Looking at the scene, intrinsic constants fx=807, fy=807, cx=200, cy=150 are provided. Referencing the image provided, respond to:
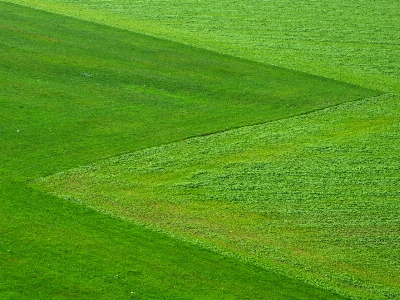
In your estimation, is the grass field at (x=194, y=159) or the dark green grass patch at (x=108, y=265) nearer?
the dark green grass patch at (x=108, y=265)

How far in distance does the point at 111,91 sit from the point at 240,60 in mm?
6977

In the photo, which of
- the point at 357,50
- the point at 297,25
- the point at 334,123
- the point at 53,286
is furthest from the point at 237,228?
the point at 297,25

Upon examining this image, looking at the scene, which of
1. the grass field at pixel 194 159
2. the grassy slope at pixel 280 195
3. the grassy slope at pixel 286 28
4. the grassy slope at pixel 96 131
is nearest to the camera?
the grassy slope at pixel 96 131

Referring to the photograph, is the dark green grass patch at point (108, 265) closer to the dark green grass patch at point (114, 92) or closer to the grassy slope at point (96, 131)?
the grassy slope at point (96, 131)

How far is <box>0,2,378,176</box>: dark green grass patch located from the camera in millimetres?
22656

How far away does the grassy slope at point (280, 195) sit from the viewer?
17.3 metres

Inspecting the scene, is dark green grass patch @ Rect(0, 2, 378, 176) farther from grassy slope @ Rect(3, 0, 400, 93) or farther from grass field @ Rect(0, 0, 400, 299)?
grassy slope @ Rect(3, 0, 400, 93)

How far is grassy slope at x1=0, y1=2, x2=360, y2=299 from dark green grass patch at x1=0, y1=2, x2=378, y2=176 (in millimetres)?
53

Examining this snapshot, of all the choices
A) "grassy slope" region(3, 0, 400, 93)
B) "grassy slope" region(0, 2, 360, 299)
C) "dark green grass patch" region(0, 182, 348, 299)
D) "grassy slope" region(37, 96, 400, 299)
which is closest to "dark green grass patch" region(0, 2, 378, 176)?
"grassy slope" region(0, 2, 360, 299)

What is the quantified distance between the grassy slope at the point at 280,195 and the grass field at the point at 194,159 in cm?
5

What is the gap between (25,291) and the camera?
575 inches

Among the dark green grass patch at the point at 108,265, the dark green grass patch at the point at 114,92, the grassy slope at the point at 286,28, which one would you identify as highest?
the grassy slope at the point at 286,28

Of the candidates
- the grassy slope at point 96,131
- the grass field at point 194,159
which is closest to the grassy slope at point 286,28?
the grass field at point 194,159

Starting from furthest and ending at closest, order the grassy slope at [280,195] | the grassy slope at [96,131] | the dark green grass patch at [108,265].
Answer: the grassy slope at [280,195]
the grassy slope at [96,131]
the dark green grass patch at [108,265]
